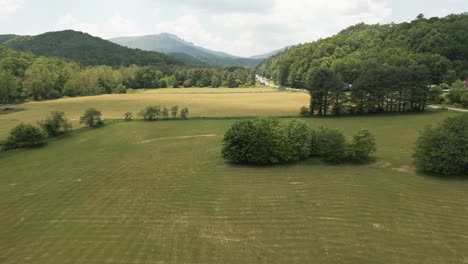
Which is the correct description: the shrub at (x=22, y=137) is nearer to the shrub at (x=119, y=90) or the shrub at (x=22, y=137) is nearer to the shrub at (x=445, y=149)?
the shrub at (x=445, y=149)

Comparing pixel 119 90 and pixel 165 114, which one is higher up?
pixel 119 90

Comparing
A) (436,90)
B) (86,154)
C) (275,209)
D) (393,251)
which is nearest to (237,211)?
(275,209)

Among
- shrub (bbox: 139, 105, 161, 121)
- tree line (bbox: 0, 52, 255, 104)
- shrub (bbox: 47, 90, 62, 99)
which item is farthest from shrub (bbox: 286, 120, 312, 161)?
shrub (bbox: 47, 90, 62, 99)

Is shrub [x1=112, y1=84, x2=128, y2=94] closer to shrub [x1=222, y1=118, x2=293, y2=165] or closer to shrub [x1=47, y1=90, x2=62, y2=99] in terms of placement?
shrub [x1=47, y1=90, x2=62, y2=99]

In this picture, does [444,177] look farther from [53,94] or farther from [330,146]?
[53,94]

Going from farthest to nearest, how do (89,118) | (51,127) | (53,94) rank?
1. (53,94)
2. (89,118)
3. (51,127)

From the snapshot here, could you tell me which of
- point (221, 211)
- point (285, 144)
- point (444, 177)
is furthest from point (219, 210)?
point (444, 177)

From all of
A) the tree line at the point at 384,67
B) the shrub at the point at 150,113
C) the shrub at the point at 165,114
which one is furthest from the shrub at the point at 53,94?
the tree line at the point at 384,67
